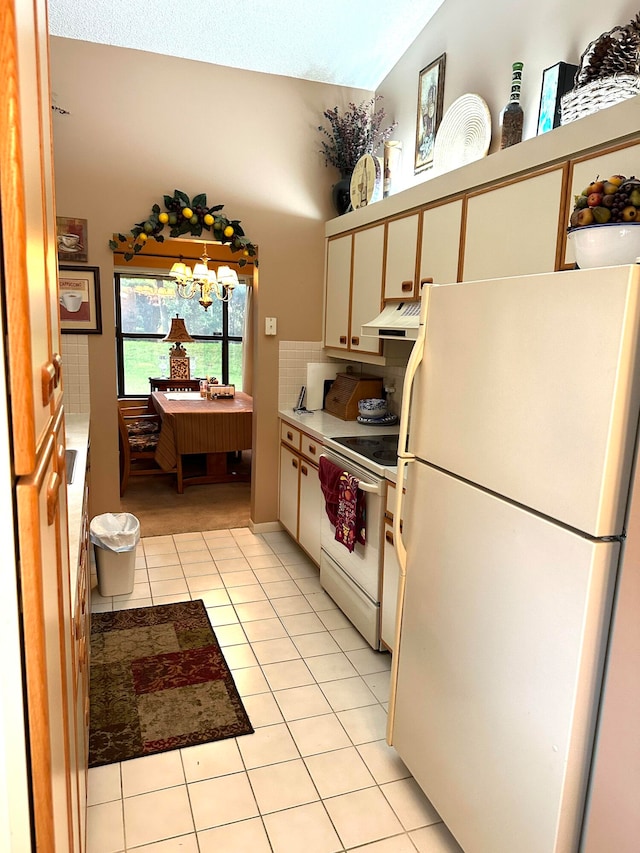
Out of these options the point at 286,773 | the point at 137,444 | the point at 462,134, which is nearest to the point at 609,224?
the point at 462,134

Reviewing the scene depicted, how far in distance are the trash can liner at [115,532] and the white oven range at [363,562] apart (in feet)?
3.61

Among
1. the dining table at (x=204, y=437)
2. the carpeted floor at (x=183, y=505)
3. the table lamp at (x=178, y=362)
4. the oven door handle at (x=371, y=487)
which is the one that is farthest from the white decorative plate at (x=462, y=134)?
the table lamp at (x=178, y=362)

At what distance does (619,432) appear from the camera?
119 centimetres

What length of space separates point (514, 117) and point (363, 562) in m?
2.09

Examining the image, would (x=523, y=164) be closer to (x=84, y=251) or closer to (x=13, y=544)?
(x=13, y=544)

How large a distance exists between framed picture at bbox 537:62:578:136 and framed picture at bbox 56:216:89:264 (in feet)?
8.63

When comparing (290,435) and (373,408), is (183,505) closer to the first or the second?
(290,435)

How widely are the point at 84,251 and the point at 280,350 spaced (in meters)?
1.39

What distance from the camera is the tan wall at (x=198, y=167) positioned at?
11.4ft

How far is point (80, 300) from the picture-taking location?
3.63 m

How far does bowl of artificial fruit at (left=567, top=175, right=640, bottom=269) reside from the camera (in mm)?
1354

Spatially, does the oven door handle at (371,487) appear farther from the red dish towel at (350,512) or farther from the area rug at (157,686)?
the area rug at (157,686)

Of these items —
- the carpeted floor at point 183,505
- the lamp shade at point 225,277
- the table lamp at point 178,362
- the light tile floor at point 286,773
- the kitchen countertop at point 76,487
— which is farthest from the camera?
the table lamp at point 178,362

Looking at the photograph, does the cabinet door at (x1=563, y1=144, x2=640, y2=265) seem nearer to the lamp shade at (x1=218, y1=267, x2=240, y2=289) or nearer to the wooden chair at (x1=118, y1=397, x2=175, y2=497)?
the lamp shade at (x1=218, y1=267, x2=240, y2=289)
